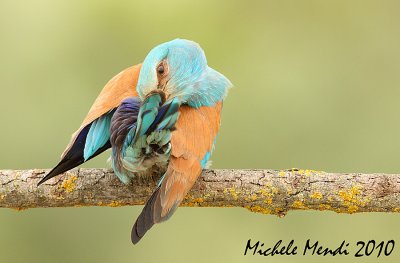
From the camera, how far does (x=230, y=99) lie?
789 cm

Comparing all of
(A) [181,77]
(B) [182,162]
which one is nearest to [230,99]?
(A) [181,77]

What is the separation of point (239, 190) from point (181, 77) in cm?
87

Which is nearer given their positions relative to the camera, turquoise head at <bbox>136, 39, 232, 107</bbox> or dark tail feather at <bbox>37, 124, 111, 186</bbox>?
dark tail feather at <bbox>37, 124, 111, 186</bbox>

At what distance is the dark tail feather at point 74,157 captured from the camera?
4.26m

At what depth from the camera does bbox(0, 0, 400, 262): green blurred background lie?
7.10m

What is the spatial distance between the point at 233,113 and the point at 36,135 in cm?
180

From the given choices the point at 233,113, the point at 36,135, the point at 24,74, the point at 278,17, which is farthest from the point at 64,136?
the point at 278,17

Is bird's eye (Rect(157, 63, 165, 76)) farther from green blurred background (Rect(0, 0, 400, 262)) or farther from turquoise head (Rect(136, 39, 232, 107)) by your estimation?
green blurred background (Rect(0, 0, 400, 262))

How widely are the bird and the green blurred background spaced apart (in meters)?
1.81

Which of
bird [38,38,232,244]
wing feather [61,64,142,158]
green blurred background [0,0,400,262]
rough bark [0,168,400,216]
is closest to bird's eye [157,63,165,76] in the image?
bird [38,38,232,244]

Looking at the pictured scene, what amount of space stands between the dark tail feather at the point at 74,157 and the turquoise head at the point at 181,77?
0.37m

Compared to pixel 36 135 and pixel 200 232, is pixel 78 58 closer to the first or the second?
pixel 36 135

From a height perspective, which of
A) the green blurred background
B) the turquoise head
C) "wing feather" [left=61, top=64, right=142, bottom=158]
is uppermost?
the turquoise head

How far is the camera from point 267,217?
7.52 meters
